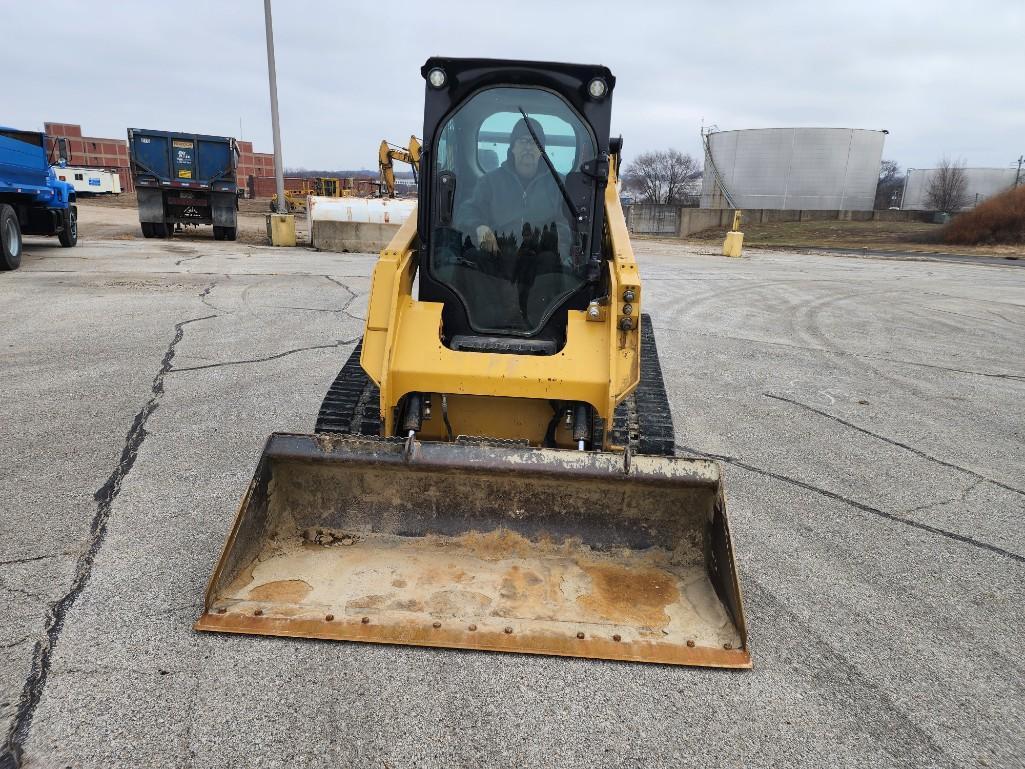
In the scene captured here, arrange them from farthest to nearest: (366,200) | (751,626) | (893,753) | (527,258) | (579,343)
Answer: (366,200)
(527,258)
(579,343)
(751,626)
(893,753)

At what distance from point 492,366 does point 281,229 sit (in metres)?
17.1

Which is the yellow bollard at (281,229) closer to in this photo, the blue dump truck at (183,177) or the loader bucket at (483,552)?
the blue dump truck at (183,177)

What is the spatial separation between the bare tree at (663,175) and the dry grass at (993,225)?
4069 cm

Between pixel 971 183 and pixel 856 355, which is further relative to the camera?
pixel 971 183

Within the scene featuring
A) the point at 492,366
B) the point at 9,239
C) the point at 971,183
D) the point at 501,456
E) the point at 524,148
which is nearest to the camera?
the point at 501,456

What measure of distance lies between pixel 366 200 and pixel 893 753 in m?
18.5

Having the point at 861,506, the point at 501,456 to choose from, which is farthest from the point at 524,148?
the point at 861,506

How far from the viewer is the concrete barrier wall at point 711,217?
41.9 m

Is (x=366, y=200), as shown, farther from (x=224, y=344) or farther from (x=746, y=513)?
(x=746, y=513)

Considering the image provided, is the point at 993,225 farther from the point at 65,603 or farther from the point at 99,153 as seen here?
the point at 99,153

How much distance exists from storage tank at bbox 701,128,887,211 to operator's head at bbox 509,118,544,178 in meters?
49.3

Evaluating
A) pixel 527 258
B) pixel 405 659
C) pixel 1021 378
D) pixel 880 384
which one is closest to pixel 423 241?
pixel 527 258

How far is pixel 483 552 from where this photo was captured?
3438 mm

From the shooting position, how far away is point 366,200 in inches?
749
